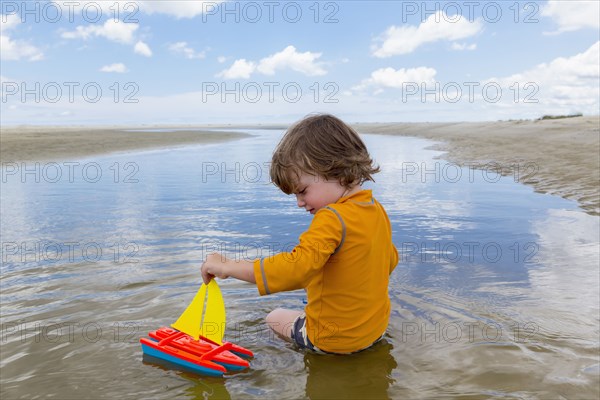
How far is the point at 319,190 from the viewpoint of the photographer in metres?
2.58

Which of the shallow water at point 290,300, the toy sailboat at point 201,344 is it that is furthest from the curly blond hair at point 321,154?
the shallow water at point 290,300

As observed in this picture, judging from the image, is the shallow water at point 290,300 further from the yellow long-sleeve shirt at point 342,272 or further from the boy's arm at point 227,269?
the boy's arm at point 227,269

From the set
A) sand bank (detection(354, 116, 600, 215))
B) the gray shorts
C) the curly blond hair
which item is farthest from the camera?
sand bank (detection(354, 116, 600, 215))

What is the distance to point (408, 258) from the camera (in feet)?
16.1

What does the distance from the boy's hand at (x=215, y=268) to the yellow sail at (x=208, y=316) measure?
0.29m

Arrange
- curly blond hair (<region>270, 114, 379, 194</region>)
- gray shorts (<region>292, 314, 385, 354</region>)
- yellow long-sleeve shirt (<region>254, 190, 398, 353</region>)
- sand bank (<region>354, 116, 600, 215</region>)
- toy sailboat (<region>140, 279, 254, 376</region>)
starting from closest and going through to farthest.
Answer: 1. yellow long-sleeve shirt (<region>254, 190, 398, 353</region>)
2. curly blond hair (<region>270, 114, 379, 194</region>)
3. toy sailboat (<region>140, 279, 254, 376</region>)
4. gray shorts (<region>292, 314, 385, 354</region>)
5. sand bank (<region>354, 116, 600, 215</region>)

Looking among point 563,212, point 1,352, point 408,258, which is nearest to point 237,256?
point 408,258

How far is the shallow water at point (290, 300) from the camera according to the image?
2.62m

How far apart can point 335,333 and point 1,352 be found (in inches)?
80.9

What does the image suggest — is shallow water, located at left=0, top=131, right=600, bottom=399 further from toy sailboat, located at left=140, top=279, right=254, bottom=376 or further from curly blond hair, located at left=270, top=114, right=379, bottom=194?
curly blond hair, located at left=270, top=114, right=379, bottom=194

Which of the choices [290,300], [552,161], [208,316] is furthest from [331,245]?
[552,161]

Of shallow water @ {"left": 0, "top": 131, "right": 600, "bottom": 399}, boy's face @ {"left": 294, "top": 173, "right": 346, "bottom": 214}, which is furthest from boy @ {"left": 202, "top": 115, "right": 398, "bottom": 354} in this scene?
shallow water @ {"left": 0, "top": 131, "right": 600, "bottom": 399}

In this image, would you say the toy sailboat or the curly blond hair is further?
the toy sailboat

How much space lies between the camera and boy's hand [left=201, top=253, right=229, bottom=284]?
2.55 meters
